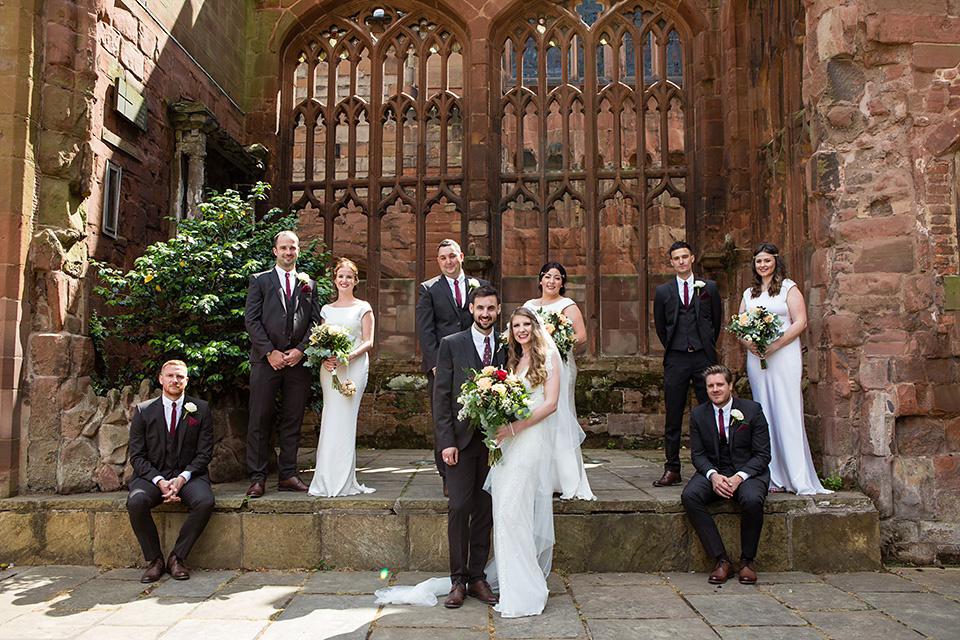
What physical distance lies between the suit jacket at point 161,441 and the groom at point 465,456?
1.96 metres

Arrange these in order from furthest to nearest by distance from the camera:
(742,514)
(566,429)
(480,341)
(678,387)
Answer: (678,387)
(566,429)
(742,514)
(480,341)

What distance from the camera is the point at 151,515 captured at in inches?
205

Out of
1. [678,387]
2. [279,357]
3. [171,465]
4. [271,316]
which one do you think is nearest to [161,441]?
[171,465]

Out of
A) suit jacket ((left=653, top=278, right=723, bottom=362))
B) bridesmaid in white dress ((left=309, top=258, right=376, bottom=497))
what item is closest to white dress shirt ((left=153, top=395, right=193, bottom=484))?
bridesmaid in white dress ((left=309, top=258, right=376, bottom=497))

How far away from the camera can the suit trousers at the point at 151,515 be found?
16.5 feet

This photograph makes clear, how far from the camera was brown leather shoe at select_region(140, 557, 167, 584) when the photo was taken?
16.2 ft

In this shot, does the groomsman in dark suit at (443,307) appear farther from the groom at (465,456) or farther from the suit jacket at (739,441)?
the suit jacket at (739,441)

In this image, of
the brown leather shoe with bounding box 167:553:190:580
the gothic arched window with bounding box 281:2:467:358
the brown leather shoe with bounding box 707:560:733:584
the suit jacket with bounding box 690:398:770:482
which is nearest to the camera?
the brown leather shoe with bounding box 707:560:733:584

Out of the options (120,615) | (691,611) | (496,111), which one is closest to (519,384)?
(691,611)

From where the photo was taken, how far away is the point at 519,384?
432 centimetres

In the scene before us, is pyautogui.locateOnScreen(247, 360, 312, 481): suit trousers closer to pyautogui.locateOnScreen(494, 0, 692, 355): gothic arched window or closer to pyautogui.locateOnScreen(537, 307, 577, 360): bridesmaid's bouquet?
pyautogui.locateOnScreen(537, 307, 577, 360): bridesmaid's bouquet

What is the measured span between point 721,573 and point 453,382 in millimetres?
2278

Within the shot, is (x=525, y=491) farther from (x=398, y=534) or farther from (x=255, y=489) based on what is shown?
(x=255, y=489)

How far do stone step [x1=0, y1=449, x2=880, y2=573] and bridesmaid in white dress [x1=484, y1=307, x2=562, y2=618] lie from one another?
0.92 m
